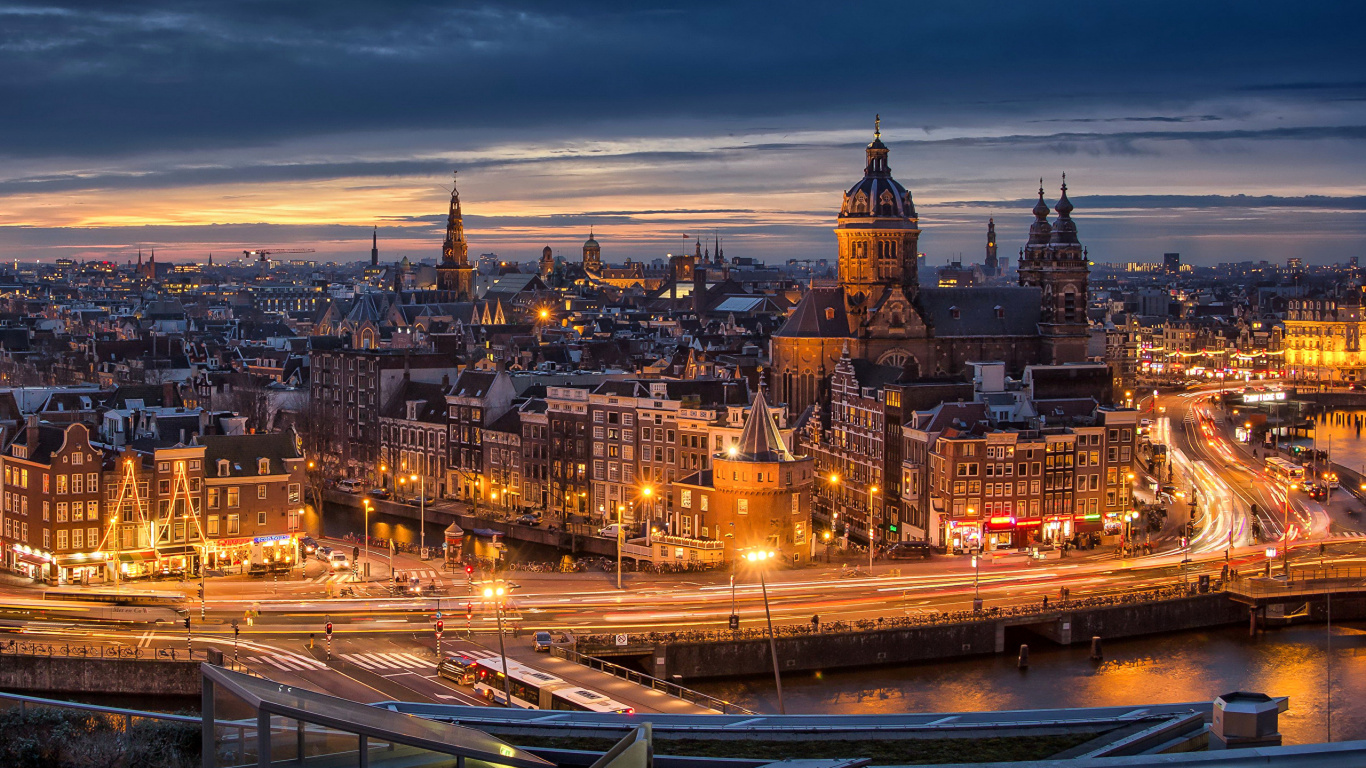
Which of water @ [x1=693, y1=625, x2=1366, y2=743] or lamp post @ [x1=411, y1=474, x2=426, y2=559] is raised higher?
lamp post @ [x1=411, y1=474, x2=426, y2=559]

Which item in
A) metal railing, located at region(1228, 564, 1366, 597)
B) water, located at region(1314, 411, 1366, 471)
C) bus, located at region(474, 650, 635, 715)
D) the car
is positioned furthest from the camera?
water, located at region(1314, 411, 1366, 471)

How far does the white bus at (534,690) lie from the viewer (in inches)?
1781

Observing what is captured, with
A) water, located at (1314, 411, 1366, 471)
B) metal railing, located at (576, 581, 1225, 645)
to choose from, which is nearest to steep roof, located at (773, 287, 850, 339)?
water, located at (1314, 411, 1366, 471)

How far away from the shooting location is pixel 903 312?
319 ft

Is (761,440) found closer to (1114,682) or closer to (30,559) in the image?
(1114,682)

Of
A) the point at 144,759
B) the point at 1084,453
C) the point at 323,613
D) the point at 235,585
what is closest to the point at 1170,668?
the point at 1084,453

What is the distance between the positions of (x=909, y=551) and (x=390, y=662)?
28310 mm

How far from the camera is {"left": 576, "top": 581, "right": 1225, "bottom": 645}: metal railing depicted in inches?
2133

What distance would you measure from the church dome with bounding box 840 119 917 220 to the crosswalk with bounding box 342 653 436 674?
192 feet

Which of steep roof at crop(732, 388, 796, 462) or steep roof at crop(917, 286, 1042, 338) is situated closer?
steep roof at crop(732, 388, 796, 462)

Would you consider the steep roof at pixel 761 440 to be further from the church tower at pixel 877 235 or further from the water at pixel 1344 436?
the water at pixel 1344 436

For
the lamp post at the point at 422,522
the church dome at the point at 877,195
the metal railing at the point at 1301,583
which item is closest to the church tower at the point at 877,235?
the church dome at the point at 877,195

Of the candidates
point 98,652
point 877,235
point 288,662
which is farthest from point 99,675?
point 877,235

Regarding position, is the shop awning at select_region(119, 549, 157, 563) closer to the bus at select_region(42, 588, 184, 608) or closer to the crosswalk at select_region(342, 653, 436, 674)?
the bus at select_region(42, 588, 184, 608)
